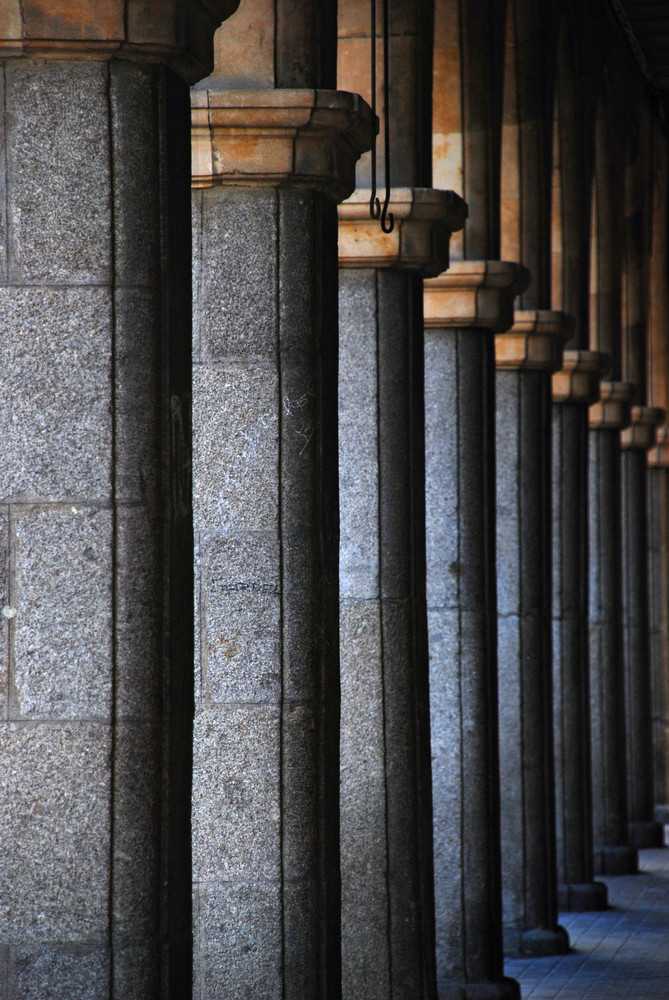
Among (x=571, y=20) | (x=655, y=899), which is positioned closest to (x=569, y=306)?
(x=571, y=20)

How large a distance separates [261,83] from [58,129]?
2067 millimetres

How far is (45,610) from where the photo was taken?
4621 millimetres

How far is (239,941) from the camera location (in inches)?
253

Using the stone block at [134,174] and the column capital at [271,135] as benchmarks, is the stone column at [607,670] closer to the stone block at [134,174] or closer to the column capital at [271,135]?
the column capital at [271,135]

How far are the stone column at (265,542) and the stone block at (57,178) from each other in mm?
1806

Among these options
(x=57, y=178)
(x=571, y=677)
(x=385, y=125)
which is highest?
(x=385, y=125)

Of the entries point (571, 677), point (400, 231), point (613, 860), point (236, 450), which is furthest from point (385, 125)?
point (613, 860)

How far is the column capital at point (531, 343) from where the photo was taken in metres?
11.9

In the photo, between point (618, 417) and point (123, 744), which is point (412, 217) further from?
point (618, 417)

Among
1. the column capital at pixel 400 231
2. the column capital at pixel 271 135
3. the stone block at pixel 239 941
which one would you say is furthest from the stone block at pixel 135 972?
the column capital at pixel 400 231

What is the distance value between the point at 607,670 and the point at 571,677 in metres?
2.18

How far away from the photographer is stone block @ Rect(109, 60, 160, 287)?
15.4ft

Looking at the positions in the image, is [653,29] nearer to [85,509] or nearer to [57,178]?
[57,178]

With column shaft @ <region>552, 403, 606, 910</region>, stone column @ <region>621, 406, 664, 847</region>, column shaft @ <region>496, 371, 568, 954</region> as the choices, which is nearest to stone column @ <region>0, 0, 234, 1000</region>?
column shaft @ <region>496, 371, 568, 954</region>
